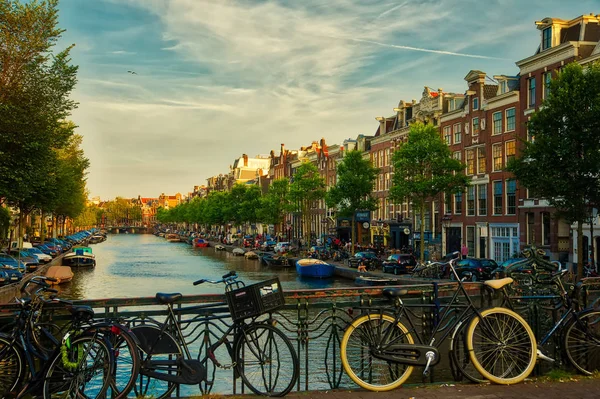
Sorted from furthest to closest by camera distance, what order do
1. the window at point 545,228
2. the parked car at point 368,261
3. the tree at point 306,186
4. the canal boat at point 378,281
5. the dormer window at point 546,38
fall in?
the tree at point 306,186 → the parked car at point 368,261 → the window at point 545,228 → the dormer window at point 546,38 → the canal boat at point 378,281

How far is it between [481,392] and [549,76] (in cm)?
3962

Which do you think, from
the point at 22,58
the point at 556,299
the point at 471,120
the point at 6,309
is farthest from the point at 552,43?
the point at 6,309

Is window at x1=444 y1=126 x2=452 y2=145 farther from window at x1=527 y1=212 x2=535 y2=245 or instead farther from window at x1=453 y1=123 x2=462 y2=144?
window at x1=527 y1=212 x2=535 y2=245

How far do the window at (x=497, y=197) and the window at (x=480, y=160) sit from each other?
225 cm

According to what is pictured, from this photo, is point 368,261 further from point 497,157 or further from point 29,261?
point 29,261

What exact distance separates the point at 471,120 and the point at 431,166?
911 centimetres

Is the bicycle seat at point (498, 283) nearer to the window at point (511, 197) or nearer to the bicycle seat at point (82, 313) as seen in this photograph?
the bicycle seat at point (82, 313)

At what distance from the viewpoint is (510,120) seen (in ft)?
155

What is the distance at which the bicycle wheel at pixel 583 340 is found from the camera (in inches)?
325

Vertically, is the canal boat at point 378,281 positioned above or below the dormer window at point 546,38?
below

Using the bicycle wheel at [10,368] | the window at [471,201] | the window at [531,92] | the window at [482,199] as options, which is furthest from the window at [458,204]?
the bicycle wheel at [10,368]

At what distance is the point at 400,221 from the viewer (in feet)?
211

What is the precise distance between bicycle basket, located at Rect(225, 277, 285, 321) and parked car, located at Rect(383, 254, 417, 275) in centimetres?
3942

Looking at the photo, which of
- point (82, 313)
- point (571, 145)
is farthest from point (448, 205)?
point (82, 313)
